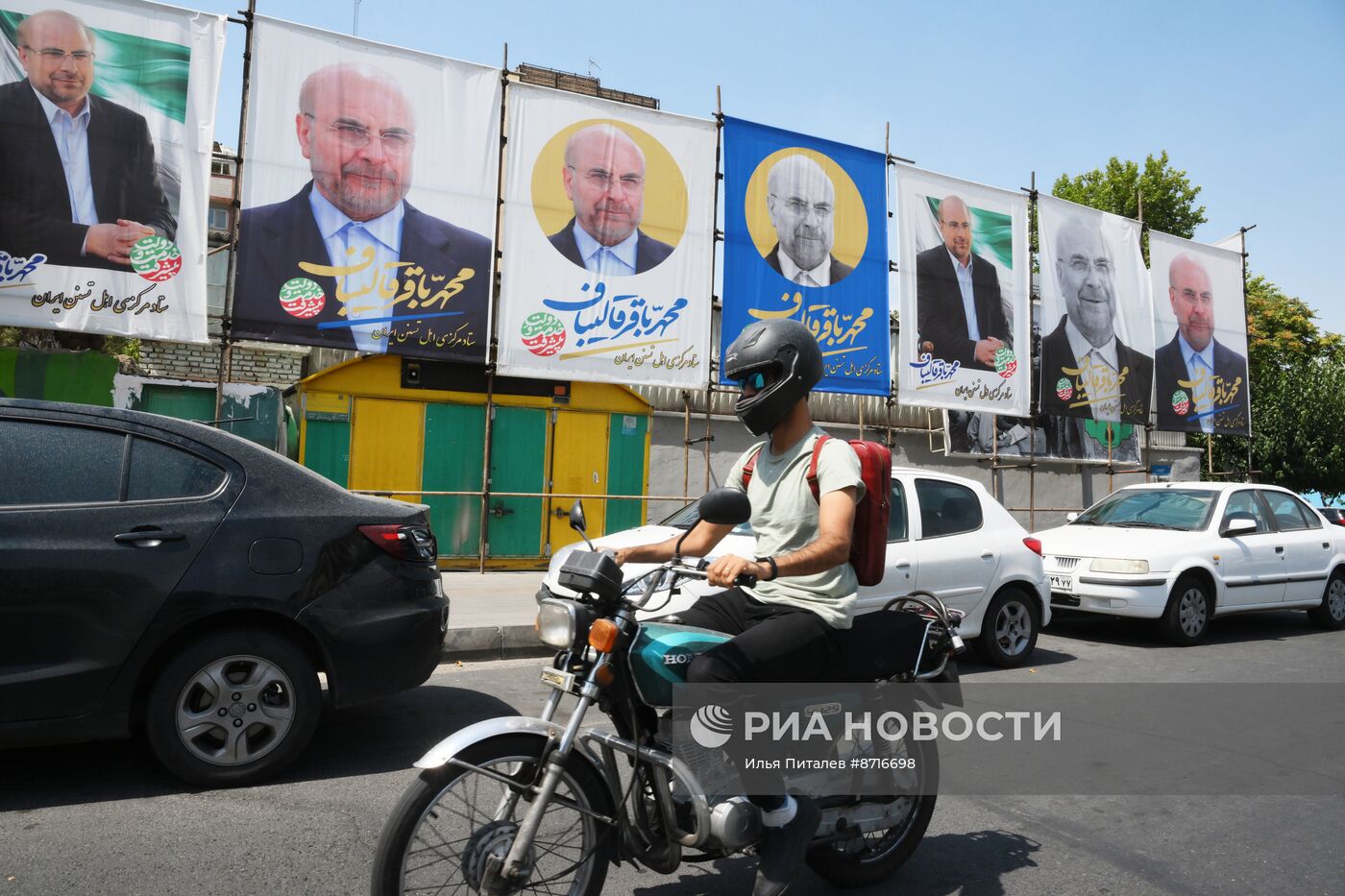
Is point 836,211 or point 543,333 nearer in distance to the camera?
point 543,333

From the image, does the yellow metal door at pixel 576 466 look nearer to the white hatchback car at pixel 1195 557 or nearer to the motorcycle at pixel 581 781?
the white hatchback car at pixel 1195 557

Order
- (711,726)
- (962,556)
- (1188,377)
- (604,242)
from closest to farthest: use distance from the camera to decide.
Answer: (711,726) → (962,556) → (604,242) → (1188,377)

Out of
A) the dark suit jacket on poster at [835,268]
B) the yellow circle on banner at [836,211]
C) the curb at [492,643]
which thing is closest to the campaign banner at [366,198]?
the yellow circle on banner at [836,211]

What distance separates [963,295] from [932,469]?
2921 millimetres

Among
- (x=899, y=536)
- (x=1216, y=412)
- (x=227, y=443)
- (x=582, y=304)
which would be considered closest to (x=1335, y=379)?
(x=1216, y=412)

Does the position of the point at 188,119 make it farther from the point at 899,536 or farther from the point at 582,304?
the point at 899,536

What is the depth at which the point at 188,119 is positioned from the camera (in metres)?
10.5

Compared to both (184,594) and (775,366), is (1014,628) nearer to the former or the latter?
(775,366)

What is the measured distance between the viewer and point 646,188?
13.1m

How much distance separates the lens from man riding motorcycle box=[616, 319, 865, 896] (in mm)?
2807

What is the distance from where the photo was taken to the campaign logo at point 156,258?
10.2m

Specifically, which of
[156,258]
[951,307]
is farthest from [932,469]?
[156,258]

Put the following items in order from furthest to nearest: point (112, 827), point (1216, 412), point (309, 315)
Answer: point (1216, 412)
point (309, 315)
point (112, 827)

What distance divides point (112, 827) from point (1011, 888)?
10.9 feet
